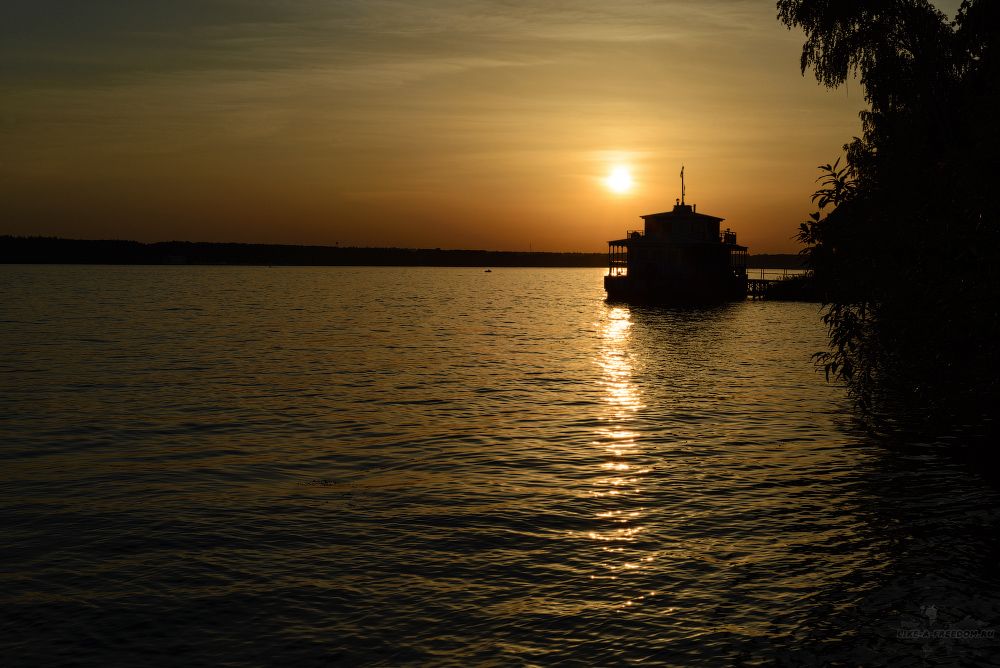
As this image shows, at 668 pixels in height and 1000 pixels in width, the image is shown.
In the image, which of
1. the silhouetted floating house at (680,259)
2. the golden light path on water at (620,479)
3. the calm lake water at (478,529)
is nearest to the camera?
the calm lake water at (478,529)

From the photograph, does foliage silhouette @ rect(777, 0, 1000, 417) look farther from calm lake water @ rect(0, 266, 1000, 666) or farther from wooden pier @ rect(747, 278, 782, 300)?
wooden pier @ rect(747, 278, 782, 300)

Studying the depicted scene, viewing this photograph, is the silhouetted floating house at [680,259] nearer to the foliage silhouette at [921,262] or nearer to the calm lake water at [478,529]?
the calm lake water at [478,529]

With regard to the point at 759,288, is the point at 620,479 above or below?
below

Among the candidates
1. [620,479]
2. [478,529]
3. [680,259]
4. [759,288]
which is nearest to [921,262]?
[620,479]

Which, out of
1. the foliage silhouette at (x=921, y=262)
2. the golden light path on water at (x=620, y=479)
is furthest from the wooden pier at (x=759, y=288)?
the foliage silhouette at (x=921, y=262)

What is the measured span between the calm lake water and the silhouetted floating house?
60.5 m

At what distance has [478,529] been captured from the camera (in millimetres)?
13789

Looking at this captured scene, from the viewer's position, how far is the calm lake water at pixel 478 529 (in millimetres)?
9734

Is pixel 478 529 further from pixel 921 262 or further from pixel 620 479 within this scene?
pixel 921 262

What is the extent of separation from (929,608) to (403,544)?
272 inches

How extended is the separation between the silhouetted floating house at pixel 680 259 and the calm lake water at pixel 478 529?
60.5m

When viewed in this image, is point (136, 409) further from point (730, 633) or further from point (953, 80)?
point (953, 80)

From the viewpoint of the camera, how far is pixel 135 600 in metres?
10.9

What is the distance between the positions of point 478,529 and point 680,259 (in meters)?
80.6
